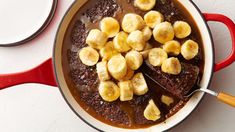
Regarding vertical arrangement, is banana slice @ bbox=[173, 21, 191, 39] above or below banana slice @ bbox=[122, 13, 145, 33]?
below

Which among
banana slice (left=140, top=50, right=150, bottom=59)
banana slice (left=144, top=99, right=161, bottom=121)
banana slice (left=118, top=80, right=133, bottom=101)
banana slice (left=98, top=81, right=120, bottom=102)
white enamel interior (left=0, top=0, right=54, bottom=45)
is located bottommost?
banana slice (left=144, top=99, right=161, bottom=121)

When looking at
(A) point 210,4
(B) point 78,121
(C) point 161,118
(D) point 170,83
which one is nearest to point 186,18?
(A) point 210,4

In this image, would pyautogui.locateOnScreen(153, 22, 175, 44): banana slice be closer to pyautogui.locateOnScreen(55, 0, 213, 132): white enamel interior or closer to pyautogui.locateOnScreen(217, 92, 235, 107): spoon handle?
pyautogui.locateOnScreen(55, 0, 213, 132): white enamel interior

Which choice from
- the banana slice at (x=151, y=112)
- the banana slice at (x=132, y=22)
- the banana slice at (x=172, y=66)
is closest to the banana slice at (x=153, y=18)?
the banana slice at (x=132, y=22)

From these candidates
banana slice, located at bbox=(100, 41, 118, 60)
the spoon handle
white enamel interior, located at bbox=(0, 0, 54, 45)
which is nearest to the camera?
the spoon handle

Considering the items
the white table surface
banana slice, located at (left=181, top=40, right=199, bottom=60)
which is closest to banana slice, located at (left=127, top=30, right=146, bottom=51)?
banana slice, located at (left=181, top=40, right=199, bottom=60)

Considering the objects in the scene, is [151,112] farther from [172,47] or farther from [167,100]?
[172,47]

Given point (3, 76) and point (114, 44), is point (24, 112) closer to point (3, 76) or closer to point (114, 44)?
point (3, 76)
